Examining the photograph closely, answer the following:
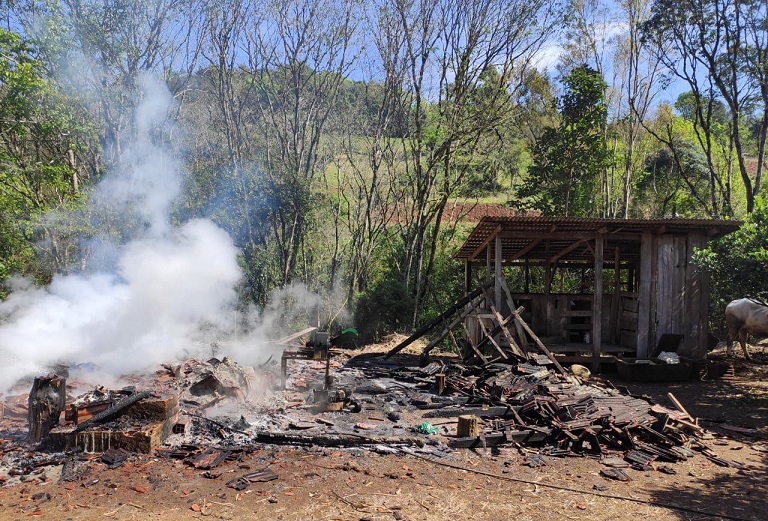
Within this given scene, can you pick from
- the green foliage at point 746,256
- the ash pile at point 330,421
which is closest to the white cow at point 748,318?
the green foliage at point 746,256

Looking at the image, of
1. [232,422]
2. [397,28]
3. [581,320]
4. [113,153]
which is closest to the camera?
[232,422]

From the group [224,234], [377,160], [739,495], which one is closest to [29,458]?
[739,495]

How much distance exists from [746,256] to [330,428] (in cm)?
834

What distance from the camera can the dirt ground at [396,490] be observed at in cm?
573

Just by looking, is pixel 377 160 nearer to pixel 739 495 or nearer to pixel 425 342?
pixel 425 342

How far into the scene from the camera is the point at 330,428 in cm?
845

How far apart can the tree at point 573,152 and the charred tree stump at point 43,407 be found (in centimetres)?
1879

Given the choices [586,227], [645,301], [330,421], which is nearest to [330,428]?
[330,421]

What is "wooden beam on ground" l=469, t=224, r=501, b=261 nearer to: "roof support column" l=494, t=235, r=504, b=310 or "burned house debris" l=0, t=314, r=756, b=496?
"roof support column" l=494, t=235, r=504, b=310

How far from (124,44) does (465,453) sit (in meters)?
17.3

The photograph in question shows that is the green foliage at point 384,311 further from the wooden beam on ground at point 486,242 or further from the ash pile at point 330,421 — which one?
the ash pile at point 330,421

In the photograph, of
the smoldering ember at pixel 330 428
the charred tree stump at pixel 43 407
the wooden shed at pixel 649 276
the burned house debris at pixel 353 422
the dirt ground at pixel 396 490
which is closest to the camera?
the dirt ground at pixel 396 490

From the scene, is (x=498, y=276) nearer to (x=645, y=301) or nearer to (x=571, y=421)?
(x=645, y=301)

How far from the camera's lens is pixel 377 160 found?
23609mm
